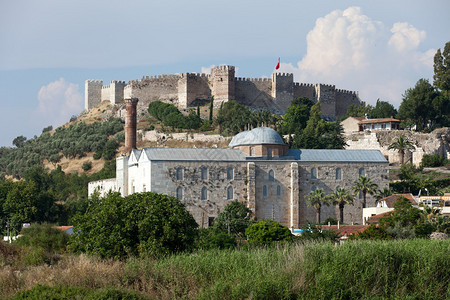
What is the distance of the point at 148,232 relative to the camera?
32000mm

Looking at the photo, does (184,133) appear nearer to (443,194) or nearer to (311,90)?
(311,90)

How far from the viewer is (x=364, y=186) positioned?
56.9 m

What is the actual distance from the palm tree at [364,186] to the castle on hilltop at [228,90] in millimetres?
36011

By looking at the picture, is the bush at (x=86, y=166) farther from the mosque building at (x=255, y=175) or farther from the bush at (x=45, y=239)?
the bush at (x=45, y=239)

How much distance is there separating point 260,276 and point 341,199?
106ft

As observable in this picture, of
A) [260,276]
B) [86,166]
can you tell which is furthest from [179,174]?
[86,166]

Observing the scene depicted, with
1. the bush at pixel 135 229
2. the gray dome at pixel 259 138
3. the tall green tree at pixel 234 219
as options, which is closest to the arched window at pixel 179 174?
the tall green tree at pixel 234 219

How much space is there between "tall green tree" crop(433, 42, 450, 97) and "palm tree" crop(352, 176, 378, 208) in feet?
99.9

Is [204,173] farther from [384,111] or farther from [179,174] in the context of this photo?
[384,111]

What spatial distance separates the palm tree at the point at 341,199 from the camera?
182 ft

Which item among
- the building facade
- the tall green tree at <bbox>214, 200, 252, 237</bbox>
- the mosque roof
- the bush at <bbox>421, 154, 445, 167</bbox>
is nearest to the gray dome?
the building facade

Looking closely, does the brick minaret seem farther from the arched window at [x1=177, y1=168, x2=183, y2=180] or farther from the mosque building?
the arched window at [x1=177, y1=168, x2=183, y2=180]

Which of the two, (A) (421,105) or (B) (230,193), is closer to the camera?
(B) (230,193)

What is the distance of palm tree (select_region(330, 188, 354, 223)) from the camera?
55438mm
